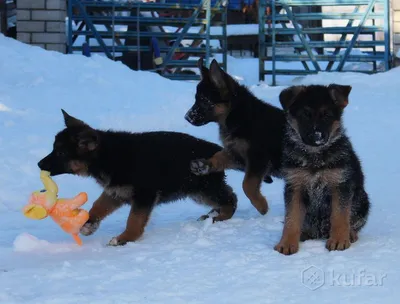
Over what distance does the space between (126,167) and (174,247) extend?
916mm

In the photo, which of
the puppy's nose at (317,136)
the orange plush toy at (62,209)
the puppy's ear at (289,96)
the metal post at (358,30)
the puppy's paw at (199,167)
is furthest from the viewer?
the metal post at (358,30)

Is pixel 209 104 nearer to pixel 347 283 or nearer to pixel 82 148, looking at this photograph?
pixel 82 148

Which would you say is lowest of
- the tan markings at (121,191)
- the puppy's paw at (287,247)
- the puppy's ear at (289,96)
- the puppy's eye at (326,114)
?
the puppy's paw at (287,247)

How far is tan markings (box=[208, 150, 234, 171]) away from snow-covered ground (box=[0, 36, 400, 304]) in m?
0.50

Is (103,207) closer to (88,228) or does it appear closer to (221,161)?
(88,228)

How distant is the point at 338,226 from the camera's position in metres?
4.94

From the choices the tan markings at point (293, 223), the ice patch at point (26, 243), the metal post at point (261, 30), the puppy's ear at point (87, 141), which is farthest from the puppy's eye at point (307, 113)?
the metal post at point (261, 30)

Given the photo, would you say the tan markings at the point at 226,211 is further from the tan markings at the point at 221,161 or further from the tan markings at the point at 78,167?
the tan markings at the point at 78,167

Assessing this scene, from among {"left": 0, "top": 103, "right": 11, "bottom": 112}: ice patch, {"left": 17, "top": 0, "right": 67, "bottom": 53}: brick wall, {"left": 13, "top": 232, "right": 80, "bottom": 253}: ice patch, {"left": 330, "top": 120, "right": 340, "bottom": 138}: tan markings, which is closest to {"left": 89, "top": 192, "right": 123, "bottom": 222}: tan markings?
{"left": 13, "top": 232, "right": 80, "bottom": 253}: ice patch

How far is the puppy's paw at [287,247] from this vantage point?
4852mm

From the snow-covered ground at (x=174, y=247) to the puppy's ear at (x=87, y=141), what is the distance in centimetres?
72

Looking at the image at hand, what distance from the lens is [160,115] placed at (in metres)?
10.6

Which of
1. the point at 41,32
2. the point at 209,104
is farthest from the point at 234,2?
the point at 209,104

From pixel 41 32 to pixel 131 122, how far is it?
6182 mm
